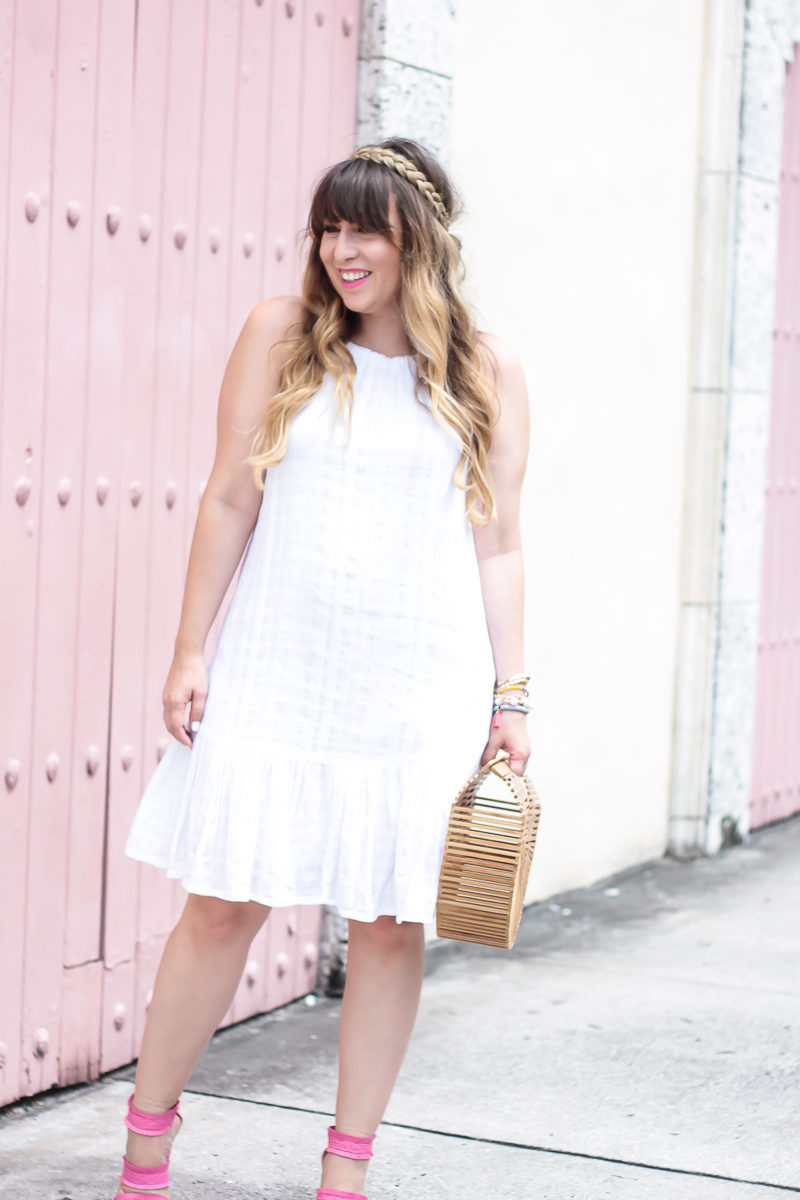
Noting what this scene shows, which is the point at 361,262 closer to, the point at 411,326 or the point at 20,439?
the point at 411,326

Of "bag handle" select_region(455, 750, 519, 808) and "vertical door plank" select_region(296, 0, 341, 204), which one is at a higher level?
"vertical door plank" select_region(296, 0, 341, 204)

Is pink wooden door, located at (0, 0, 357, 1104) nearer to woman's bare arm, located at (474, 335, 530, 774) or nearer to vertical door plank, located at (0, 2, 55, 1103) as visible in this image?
vertical door plank, located at (0, 2, 55, 1103)

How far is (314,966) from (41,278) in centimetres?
194

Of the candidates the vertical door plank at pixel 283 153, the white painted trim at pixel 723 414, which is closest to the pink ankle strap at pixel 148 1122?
the vertical door plank at pixel 283 153

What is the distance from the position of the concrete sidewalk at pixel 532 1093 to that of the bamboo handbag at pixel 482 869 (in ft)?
2.33

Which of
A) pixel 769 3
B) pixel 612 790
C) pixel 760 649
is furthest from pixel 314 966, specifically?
pixel 769 3

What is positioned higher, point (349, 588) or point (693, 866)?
point (349, 588)

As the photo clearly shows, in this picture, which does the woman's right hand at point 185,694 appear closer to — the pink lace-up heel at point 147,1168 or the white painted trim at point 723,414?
the pink lace-up heel at point 147,1168

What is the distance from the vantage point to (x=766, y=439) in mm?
6469

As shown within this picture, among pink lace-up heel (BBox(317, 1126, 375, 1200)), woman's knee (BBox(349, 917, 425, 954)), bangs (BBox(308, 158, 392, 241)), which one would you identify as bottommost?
pink lace-up heel (BBox(317, 1126, 375, 1200))

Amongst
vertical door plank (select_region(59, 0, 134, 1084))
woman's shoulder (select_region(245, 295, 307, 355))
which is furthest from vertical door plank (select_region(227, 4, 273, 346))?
woman's shoulder (select_region(245, 295, 307, 355))

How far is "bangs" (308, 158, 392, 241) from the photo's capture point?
2.84 m

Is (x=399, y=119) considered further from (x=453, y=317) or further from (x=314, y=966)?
(x=314, y=966)

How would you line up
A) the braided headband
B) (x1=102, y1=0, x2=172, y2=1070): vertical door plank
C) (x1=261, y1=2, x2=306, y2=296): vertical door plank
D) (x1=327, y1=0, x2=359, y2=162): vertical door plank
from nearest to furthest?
the braided headband → (x1=102, y1=0, x2=172, y2=1070): vertical door plank → (x1=261, y1=2, x2=306, y2=296): vertical door plank → (x1=327, y1=0, x2=359, y2=162): vertical door plank
